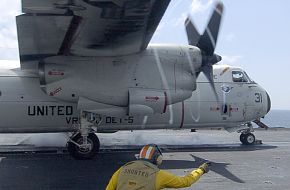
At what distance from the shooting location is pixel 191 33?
51.8ft

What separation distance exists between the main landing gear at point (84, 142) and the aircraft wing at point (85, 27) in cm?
262

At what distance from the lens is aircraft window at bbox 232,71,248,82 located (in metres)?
19.0

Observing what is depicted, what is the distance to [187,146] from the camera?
19.9m

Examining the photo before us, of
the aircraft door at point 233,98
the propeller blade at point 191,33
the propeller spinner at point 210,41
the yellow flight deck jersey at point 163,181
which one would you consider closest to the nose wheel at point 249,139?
the aircraft door at point 233,98

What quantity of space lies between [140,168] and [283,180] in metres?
8.07

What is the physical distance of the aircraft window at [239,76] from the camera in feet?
62.4

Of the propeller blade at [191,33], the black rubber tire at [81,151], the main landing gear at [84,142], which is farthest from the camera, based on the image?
the propeller blade at [191,33]

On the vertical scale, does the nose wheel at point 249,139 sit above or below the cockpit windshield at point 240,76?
below

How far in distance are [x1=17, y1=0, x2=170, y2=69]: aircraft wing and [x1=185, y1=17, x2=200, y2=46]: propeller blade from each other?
292 centimetres

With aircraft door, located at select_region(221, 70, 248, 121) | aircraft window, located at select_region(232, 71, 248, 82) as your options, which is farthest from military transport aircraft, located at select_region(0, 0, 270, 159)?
aircraft window, located at select_region(232, 71, 248, 82)

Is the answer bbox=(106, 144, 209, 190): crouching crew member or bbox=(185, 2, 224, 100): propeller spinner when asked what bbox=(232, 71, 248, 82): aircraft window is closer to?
bbox=(185, 2, 224, 100): propeller spinner

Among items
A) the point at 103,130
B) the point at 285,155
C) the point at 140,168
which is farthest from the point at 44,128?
the point at 140,168

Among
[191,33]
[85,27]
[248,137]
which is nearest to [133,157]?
[191,33]

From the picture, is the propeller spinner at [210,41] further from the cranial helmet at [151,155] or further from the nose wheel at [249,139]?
the cranial helmet at [151,155]
